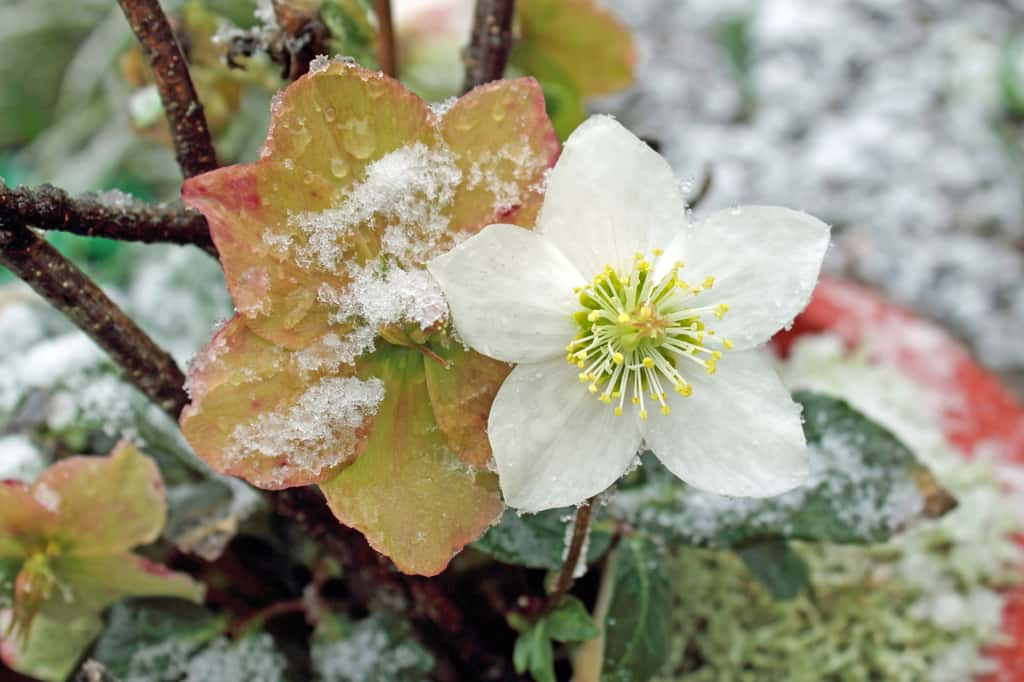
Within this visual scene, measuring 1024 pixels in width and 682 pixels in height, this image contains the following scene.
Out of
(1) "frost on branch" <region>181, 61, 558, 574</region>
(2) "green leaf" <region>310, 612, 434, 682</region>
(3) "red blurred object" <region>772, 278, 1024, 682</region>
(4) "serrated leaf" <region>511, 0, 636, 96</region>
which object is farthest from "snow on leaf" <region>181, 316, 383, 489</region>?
(3) "red blurred object" <region>772, 278, 1024, 682</region>

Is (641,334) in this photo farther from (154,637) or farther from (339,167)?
(154,637)

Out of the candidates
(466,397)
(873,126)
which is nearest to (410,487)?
(466,397)

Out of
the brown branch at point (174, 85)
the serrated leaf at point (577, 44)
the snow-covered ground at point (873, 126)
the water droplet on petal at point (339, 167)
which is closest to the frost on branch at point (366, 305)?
the water droplet on petal at point (339, 167)

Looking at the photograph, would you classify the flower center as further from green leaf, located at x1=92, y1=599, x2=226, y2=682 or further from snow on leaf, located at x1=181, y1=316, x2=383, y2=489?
green leaf, located at x1=92, y1=599, x2=226, y2=682

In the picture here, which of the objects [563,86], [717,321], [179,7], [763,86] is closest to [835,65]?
[763,86]

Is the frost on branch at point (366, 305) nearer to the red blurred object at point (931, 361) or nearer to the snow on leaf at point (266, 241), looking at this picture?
the snow on leaf at point (266, 241)

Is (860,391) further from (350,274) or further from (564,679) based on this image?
(350,274)
